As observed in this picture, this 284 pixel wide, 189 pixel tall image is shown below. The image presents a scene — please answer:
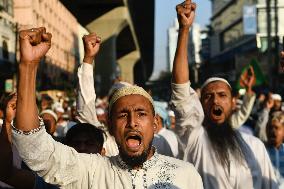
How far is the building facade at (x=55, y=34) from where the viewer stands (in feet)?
162

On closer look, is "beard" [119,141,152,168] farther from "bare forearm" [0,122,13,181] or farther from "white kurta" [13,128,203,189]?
"bare forearm" [0,122,13,181]

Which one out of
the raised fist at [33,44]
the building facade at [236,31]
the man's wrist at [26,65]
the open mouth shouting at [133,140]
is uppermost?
the building facade at [236,31]

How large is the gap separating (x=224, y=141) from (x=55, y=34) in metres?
61.1

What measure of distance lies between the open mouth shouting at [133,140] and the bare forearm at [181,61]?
888 mm

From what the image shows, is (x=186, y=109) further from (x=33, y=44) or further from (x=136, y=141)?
(x=33, y=44)

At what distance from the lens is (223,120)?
408 cm

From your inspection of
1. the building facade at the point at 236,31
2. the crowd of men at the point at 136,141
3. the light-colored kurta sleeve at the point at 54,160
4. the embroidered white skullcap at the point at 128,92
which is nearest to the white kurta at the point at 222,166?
the crowd of men at the point at 136,141

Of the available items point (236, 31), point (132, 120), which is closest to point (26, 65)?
point (132, 120)

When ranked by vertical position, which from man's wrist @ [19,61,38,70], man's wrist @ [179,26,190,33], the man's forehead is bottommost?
the man's forehead

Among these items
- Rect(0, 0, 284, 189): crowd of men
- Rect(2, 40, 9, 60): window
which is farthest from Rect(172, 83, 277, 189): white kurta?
Rect(2, 40, 9, 60): window

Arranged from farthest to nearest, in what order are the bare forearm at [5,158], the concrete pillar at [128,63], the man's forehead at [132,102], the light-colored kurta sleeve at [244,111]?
1. the concrete pillar at [128,63]
2. the light-colored kurta sleeve at [244,111]
3. the bare forearm at [5,158]
4. the man's forehead at [132,102]

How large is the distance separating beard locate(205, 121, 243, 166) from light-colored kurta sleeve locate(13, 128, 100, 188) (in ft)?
4.30

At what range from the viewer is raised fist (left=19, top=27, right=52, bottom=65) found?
7.75ft

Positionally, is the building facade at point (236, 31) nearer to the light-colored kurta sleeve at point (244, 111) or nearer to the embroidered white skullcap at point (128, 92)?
the light-colored kurta sleeve at point (244, 111)
